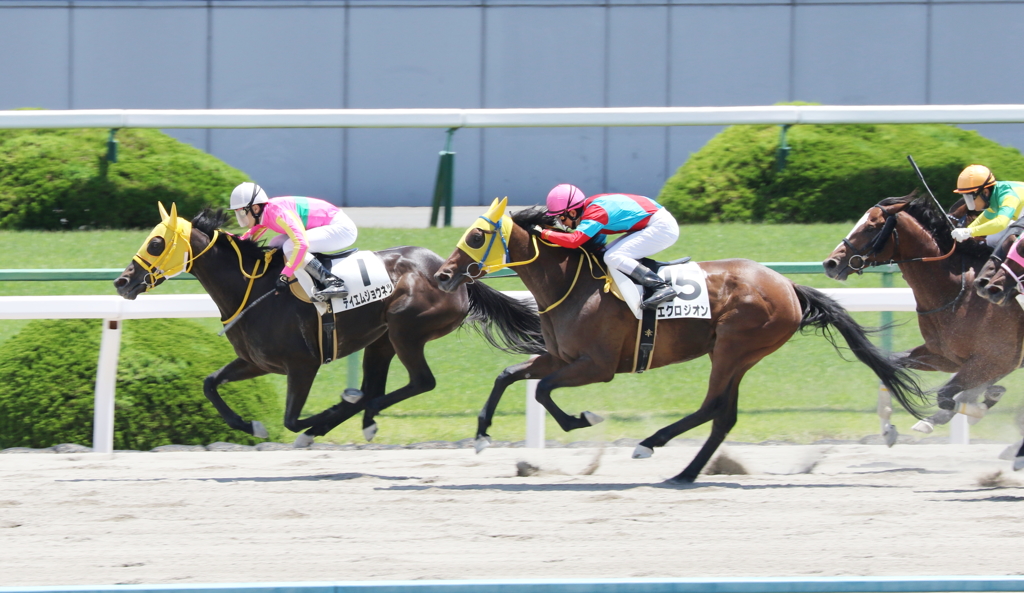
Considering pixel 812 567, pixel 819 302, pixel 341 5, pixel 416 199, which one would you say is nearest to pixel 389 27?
pixel 341 5

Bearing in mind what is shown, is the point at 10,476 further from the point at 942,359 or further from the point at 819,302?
the point at 942,359

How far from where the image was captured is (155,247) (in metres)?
5.85

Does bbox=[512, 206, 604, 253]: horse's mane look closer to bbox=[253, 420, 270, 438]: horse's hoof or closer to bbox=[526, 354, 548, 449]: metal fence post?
bbox=[526, 354, 548, 449]: metal fence post

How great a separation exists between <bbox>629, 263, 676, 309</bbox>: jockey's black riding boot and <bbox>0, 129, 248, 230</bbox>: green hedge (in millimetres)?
4958

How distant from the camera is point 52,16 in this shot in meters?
12.7

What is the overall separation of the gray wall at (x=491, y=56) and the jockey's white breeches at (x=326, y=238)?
6.15 metres

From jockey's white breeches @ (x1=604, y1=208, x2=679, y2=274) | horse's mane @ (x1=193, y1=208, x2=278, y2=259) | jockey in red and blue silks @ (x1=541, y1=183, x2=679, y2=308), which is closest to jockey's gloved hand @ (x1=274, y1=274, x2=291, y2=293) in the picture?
horse's mane @ (x1=193, y1=208, x2=278, y2=259)

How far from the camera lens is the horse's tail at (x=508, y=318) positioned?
6.44 meters

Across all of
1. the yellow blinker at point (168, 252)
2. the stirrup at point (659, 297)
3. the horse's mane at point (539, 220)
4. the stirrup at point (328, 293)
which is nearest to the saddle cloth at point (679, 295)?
the stirrup at point (659, 297)

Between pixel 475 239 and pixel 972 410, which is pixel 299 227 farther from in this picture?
pixel 972 410

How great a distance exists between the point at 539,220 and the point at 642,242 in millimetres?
526

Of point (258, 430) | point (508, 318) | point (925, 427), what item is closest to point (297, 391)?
point (258, 430)

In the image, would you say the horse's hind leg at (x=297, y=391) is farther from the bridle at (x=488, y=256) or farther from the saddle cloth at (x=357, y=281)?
the bridle at (x=488, y=256)

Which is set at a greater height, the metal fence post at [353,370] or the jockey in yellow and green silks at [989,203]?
the jockey in yellow and green silks at [989,203]
